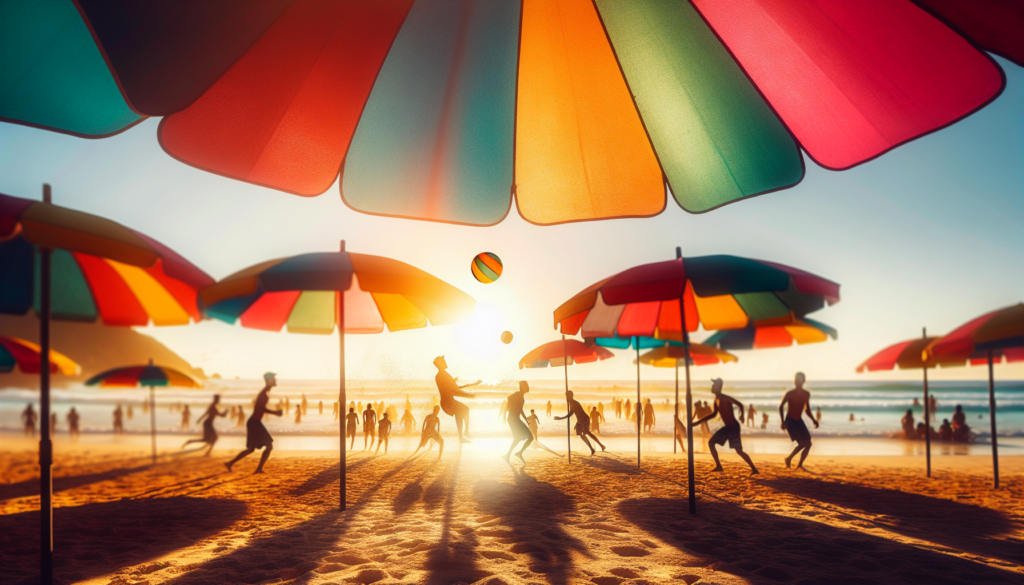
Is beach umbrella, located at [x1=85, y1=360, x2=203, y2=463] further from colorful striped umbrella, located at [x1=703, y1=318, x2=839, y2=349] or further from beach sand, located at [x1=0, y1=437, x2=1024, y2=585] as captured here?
colorful striped umbrella, located at [x1=703, y1=318, x2=839, y2=349]

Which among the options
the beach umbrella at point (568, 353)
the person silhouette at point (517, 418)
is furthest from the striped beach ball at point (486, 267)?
the beach umbrella at point (568, 353)

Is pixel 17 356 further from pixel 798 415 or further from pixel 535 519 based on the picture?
pixel 798 415

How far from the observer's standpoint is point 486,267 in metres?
4.59

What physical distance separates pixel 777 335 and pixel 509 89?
7543 mm

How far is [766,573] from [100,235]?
455cm

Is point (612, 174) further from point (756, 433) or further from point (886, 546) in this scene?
point (756, 433)

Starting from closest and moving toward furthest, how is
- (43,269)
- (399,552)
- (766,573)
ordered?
(43,269) < (766,573) < (399,552)

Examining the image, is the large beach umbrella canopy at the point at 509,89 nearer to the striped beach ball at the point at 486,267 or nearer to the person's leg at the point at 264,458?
the striped beach ball at the point at 486,267

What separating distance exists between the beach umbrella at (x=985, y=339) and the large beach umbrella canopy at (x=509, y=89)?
6.31 meters

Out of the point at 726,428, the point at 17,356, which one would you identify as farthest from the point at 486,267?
the point at 17,356

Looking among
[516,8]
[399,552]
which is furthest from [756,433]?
[516,8]

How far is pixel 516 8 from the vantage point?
2.71 m

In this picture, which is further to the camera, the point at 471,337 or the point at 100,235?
the point at 471,337

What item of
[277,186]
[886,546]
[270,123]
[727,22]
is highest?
[727,22]
